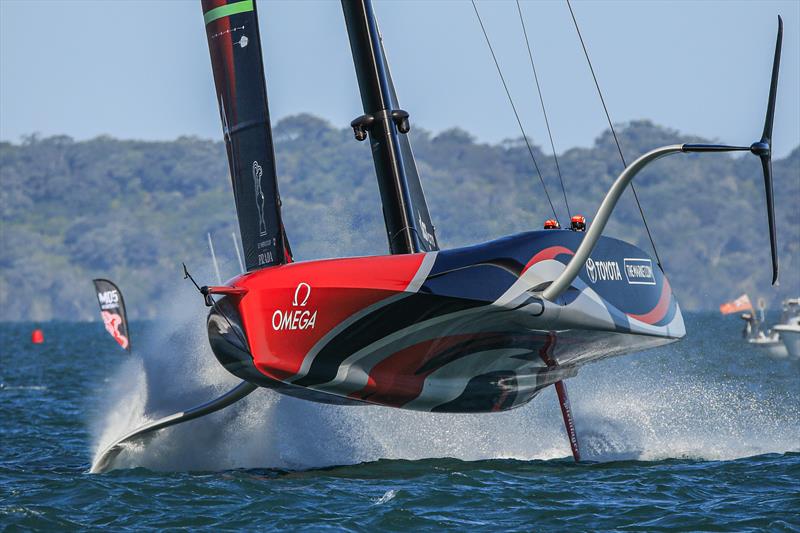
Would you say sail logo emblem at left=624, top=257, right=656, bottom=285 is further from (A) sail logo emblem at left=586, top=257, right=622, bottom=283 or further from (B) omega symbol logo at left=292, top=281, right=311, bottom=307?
(B) omega symbol logo at left=292, top=281, right=311, bottom=307

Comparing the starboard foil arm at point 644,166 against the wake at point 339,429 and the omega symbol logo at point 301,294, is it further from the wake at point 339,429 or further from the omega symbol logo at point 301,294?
the wake at point 339,429

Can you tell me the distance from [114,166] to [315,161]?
26.7m

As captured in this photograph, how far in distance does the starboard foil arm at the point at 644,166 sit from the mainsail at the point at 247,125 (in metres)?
1.91

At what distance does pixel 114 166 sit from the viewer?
162 metres

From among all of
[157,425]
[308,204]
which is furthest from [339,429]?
[308,204]

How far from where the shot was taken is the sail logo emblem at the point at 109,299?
1568 centimetres

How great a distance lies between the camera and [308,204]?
442ft

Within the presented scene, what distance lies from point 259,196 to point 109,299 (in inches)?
324

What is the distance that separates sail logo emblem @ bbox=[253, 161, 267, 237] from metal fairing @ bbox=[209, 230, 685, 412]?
400mm

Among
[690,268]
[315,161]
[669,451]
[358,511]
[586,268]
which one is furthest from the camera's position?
[315,161]

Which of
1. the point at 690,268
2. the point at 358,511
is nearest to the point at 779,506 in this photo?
the point at 358,511

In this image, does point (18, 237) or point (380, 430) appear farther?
point (18, 237)

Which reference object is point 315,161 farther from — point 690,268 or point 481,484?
point 481,484

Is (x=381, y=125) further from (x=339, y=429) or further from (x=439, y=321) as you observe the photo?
(x=339, y=429)
